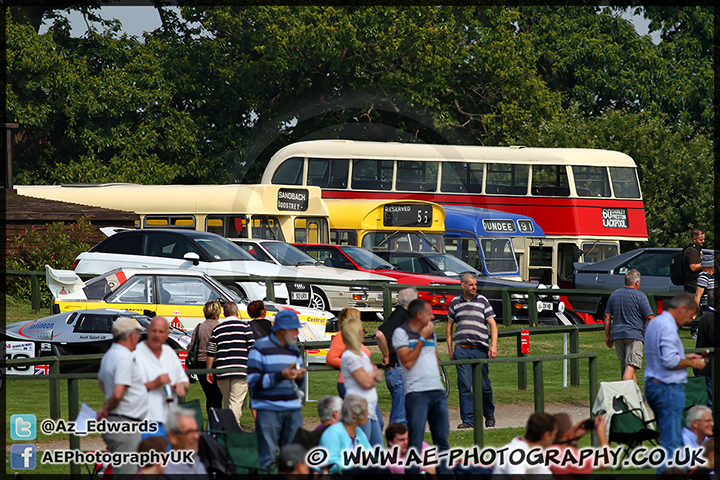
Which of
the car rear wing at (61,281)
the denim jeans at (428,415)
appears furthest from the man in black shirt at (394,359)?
the car rear wing at (61,281)

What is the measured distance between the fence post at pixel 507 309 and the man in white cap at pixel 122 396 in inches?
535

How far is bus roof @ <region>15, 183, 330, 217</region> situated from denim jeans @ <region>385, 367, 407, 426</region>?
13.8 metres

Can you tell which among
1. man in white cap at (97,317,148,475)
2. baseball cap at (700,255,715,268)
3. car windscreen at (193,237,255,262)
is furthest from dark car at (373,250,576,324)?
man in white cap at (97,317,148,475)

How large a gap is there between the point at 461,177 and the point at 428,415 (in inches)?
872

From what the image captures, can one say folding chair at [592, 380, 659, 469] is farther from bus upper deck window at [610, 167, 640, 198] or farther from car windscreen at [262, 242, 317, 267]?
bus upper deck window at [610, 167, 640, 198]

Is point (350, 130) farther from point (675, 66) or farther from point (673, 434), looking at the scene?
point (673, 434)

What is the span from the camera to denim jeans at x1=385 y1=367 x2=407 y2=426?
10266 millimetres

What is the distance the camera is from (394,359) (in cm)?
1031

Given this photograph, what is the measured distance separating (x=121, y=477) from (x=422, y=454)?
255 cm

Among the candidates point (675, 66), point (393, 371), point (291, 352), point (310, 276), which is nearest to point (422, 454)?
point (291, 352)

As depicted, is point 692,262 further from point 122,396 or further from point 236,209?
point 236,209

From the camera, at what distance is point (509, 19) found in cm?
4356

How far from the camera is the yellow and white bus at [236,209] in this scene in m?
23.9

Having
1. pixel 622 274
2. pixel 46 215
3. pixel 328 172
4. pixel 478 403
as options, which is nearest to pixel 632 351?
pixel 478 403
